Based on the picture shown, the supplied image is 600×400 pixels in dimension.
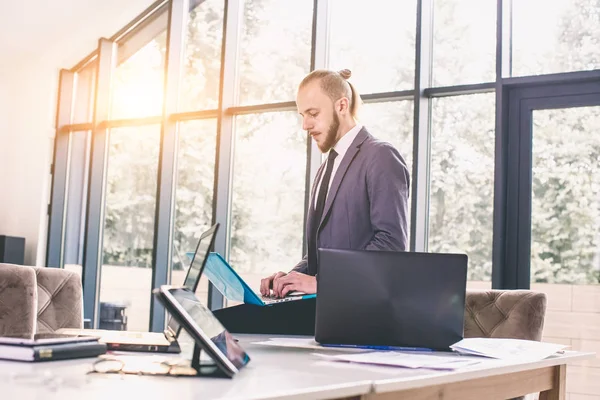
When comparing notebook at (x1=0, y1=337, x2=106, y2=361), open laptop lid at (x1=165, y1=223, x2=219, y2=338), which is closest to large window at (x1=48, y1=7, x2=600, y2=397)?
open laptop lid at (x1=165, y1=223, x2=219, y2=338)

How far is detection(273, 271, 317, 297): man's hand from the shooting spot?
75.4 inches

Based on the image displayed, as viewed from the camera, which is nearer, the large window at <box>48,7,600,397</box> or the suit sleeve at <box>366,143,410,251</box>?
the suit sleeve at <box>366,143,410,251</box>

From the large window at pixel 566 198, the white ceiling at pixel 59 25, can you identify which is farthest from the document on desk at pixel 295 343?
the white ceiling at pixel 59 25

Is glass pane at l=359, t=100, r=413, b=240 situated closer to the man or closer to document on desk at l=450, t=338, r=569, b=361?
the man

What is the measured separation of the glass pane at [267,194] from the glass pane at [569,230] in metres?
1.64

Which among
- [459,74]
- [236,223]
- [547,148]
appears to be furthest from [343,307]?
[236,223]

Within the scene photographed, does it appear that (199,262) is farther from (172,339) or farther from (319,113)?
(319,113)

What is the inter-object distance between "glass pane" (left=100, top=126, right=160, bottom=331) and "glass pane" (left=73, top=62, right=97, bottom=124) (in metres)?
0.49

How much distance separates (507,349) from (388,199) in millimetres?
637

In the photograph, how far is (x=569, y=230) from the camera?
4.34 m

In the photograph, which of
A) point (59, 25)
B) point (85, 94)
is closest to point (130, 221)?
point (85, 94)

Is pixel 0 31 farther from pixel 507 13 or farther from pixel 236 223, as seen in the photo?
pixel 507 13

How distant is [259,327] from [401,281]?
0.53 metres

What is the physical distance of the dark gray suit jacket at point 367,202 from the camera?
2094 millimetres
